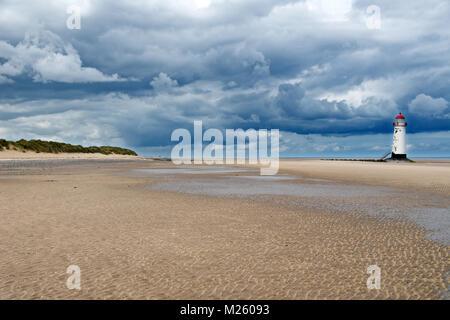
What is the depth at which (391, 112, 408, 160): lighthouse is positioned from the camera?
68.9 metres

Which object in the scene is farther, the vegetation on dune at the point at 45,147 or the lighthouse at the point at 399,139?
the vegetation on dune at the point at 45,147

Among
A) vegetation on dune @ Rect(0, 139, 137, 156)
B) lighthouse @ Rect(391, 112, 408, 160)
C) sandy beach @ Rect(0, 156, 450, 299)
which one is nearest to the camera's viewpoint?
sandy beach @ Rect(0, 156, 450, 299)

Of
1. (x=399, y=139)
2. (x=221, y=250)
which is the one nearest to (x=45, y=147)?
(x=399, y=139)

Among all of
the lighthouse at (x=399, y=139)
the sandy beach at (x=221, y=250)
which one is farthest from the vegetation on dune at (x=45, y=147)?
the lighthouse at (x=399, y=139)

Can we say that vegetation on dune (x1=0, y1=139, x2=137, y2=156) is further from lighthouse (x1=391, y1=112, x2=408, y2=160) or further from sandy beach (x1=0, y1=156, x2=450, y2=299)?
lighthouse (x1=391, y1=112, x2=408, y2=160)

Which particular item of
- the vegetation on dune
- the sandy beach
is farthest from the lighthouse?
the vegetation on dune

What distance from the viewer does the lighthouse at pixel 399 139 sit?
226 feet

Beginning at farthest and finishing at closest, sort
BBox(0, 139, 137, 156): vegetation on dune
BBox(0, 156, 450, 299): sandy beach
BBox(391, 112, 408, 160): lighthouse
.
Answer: BBox(0, 139, 137, 156): vegetation on dune, BBox(391, 112, 408, 160): lighthouse, BBox(0, 156, 450, 299): sandy beach

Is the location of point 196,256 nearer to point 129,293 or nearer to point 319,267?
point 129,293

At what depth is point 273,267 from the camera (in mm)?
6445

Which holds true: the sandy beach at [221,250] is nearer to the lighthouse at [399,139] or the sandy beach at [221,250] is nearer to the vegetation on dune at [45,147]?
the lighthouse at [399,139]

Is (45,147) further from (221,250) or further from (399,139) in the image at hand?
(221,250)

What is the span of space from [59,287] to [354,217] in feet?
30.3
